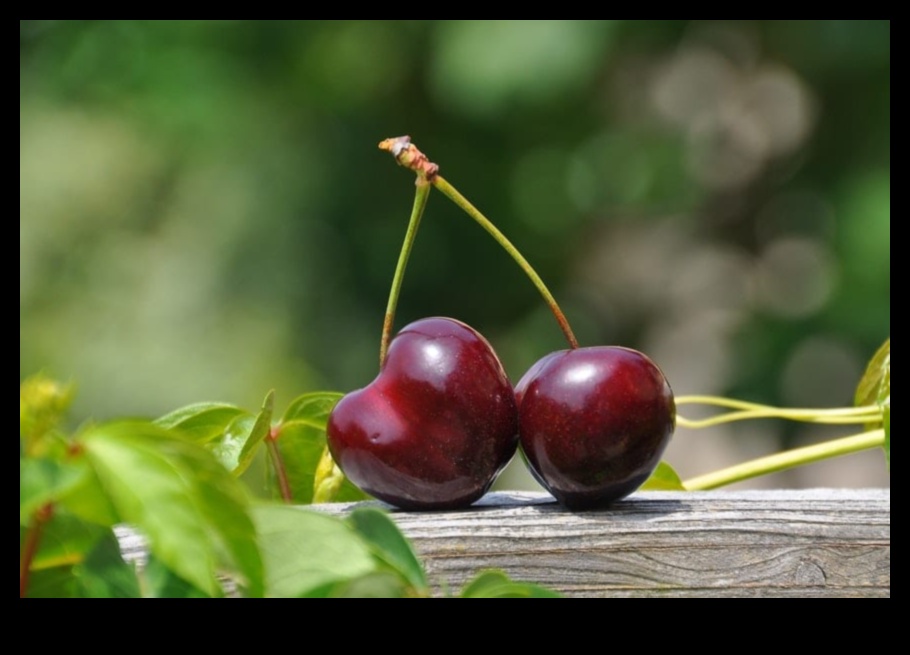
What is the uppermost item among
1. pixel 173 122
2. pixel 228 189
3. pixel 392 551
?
pixel 173 122

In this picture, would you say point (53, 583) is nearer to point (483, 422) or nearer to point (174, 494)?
point (174, 494)

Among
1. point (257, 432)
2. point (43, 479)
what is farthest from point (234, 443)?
point (43, 479)

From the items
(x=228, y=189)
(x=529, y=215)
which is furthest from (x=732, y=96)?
(x=228, y=189)

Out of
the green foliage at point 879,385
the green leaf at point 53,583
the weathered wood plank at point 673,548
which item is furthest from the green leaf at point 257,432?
the green foliage at point 879,385

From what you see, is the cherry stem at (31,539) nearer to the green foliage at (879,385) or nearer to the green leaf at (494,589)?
the green leaf at (494,589)

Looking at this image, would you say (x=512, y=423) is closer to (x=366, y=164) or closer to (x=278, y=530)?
(x=278, y=530)

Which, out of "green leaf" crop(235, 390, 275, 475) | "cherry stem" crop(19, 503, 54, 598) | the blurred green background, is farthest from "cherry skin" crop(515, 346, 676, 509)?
the blurred green background
